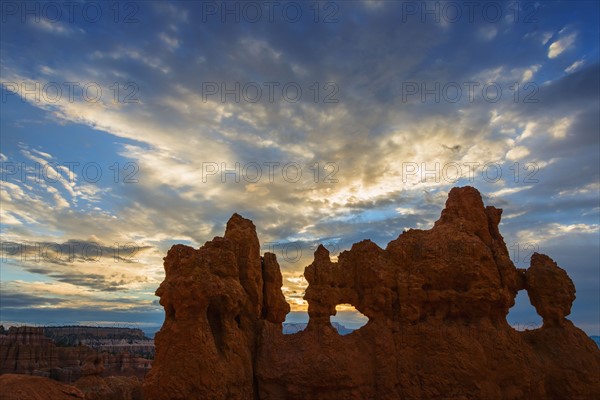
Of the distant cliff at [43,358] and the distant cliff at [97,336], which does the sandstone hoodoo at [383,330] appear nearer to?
the distant cliff at [43,358]

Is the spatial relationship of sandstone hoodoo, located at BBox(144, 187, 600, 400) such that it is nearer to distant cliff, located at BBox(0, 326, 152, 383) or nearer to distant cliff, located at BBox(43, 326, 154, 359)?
Answer: distant cliff, located at BBox(0, 326, 152, 383)

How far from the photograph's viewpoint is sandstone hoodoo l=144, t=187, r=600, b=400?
14.8m

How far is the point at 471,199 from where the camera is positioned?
1880 cm

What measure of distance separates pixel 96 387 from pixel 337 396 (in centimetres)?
2940

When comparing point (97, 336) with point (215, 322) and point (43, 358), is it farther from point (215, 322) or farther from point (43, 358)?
point (215, 322)

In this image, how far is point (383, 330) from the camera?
1658 centimetres

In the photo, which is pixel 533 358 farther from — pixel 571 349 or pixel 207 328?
pixel 207 328

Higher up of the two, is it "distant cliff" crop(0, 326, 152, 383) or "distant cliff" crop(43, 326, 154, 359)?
"distant cliff" crop(0, 326, 152, 383)

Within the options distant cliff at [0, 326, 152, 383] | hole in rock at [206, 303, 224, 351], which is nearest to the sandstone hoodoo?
hole in rock at [206, 303, 224, 351]

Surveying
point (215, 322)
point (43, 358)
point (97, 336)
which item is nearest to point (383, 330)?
point (215, 322)

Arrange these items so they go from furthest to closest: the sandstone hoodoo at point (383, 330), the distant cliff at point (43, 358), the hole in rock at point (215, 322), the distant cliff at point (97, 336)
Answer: the distant cliff at point (97, 336)
the distant cliff at point (43, 358)
the hole in rock at point (215, 322)
the sandstone hoodoo at point (383, 330)

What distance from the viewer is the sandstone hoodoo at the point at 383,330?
48.4 ft

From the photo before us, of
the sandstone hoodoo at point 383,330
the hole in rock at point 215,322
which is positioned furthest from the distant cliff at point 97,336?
the sandstone hoodoo at point 383,330

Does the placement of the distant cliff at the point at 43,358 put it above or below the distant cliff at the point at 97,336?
above
